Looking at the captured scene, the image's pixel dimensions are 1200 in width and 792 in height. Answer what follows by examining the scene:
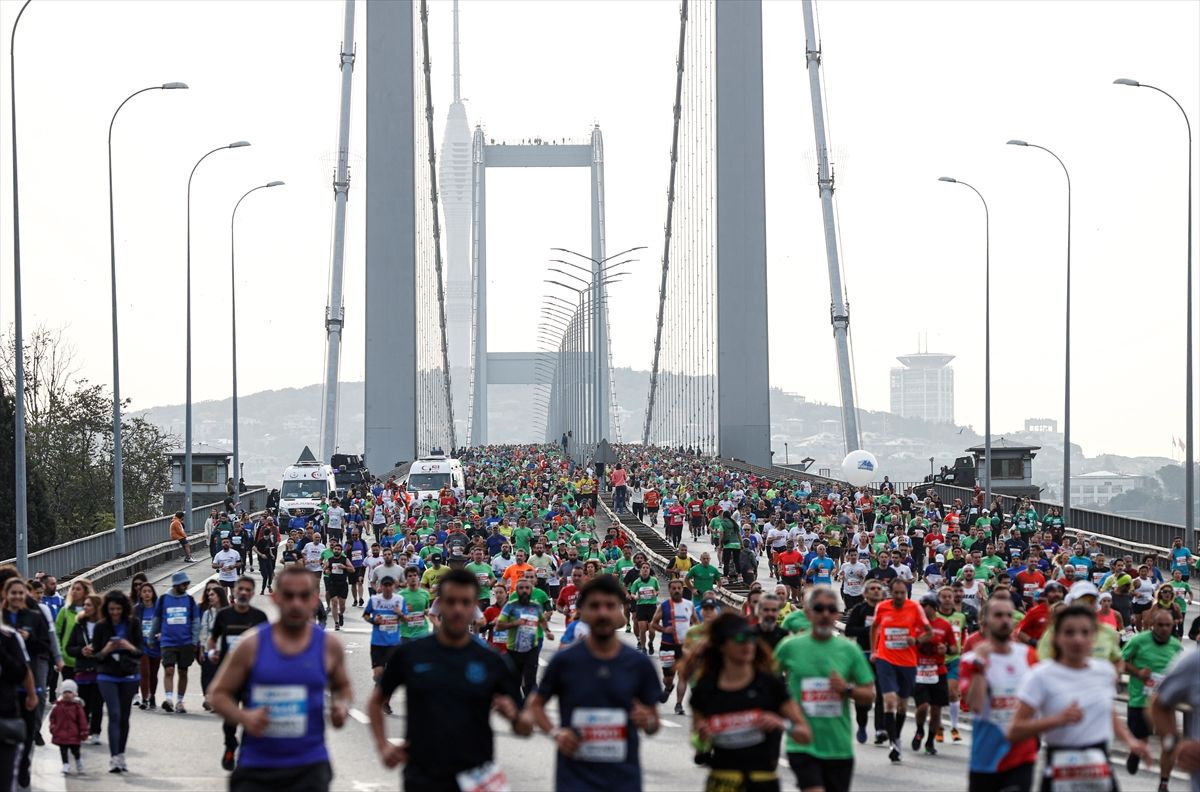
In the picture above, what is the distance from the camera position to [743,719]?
24.3 ft

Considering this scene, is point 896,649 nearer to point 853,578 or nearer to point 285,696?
point 285,696

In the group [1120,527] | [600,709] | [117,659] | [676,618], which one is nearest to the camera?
[600,709]

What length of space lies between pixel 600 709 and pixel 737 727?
0.57m

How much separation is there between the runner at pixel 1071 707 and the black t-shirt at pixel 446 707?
179 cm

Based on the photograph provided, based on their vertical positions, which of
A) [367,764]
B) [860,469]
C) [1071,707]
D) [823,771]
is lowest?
[367,764]

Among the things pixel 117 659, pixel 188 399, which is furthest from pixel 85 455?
pixel 117 659

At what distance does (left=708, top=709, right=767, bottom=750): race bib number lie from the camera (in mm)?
7410

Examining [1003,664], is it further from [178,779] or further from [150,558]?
[150,558]

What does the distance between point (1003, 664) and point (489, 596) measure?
10.4 metres

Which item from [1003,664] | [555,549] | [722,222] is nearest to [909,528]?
[555,549]

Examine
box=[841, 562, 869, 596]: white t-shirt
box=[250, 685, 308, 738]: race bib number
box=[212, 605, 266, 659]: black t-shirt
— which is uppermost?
box=[250, 685, 308, 738]: race bib number

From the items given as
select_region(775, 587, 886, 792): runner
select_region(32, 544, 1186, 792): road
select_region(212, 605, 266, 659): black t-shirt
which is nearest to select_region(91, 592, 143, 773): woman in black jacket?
select_region(32, 544, 1186, 792): road

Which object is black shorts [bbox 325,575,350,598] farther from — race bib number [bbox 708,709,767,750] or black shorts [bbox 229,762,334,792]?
black shorts [bbox 229,762,334,792]

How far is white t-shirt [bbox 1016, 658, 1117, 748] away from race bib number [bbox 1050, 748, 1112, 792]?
3 cm
